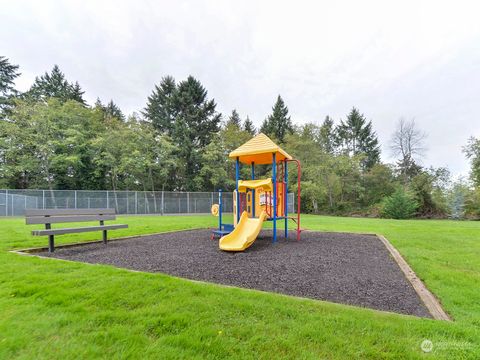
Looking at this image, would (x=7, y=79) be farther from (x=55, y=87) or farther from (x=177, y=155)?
(x=177, y=155)

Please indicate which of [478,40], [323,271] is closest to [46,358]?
[323,271]

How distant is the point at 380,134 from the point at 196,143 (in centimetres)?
3203

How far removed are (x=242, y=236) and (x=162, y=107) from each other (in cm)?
3265

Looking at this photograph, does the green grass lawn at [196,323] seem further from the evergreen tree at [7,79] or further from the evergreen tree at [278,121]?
the evergreen tree at [7,79]

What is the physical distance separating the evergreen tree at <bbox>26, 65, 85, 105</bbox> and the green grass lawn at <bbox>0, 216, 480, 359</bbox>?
3969 centimetres

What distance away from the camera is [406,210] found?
2348cm

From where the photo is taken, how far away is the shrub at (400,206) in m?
23.5

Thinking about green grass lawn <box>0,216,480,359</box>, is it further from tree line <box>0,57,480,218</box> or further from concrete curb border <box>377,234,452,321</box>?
tree line <box>0,57,480,218</box>

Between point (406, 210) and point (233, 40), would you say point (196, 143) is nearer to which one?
point (233, 40)

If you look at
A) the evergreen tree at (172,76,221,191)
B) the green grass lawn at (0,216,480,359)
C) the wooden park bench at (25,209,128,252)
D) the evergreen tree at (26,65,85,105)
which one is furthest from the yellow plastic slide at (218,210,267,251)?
the evergreen tree at (26,65,85,105)

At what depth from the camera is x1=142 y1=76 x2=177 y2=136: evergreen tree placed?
33.8 meters

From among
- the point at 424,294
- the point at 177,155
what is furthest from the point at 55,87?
the point at 424,294

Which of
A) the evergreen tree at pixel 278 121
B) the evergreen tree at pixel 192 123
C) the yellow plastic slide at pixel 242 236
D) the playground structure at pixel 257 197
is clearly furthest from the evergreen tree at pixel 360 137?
the yellow plastic slide at pixel 242 236

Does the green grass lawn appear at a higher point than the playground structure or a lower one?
lower
